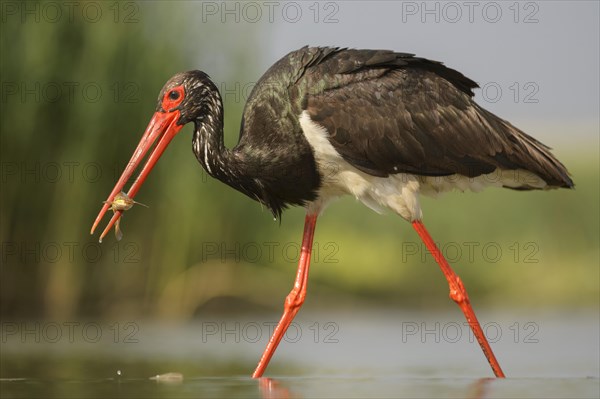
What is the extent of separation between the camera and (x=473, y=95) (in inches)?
318

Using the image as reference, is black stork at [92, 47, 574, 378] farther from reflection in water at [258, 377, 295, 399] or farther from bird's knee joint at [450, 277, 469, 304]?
reflection in water at [258, 377, 295, 399]

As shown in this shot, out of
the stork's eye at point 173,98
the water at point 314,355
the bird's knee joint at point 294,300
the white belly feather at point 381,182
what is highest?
the stork's eye at point 173,98

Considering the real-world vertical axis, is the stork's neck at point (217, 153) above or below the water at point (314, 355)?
above

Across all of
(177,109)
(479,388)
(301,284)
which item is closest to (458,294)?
(301,284)

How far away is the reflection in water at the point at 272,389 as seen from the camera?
575 cm

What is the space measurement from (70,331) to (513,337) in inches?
153

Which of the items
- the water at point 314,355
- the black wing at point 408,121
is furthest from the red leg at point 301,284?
the black wing at point 408,121

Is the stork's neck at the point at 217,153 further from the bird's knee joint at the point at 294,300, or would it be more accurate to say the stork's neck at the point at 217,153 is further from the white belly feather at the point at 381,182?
the bird's knee joint at the point at 294,300

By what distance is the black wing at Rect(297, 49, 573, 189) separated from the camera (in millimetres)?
7551

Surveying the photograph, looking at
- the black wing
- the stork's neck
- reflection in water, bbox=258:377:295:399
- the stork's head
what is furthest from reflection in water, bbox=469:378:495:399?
the stork's head

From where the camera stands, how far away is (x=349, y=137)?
24.8 feet

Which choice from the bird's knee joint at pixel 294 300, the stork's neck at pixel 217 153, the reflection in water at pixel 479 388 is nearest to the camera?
the reflection in water at pixel 479 388

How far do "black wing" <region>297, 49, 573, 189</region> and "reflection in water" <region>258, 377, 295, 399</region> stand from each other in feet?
5.53

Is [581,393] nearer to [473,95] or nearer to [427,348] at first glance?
[473,95]
